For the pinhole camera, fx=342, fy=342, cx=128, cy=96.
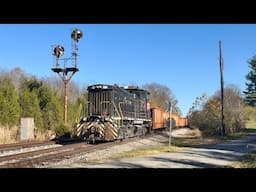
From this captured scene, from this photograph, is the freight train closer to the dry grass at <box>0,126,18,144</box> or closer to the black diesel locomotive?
the black diesel locomotive

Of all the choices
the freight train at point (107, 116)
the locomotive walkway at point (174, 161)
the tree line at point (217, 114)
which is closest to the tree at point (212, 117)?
the tree line at point (217, 114)

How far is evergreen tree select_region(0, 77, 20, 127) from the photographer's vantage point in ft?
70.2

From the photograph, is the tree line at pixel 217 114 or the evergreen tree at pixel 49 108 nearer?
the evergreen tree at pixel 49 108

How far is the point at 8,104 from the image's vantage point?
21875mm

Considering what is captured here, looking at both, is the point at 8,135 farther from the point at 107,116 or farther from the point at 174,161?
the point at 174,161

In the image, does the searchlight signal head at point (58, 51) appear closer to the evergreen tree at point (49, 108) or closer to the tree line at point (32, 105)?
the tree line at point (32, 105)

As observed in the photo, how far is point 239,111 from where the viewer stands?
44.0 metres

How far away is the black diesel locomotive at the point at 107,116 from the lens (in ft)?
62.1

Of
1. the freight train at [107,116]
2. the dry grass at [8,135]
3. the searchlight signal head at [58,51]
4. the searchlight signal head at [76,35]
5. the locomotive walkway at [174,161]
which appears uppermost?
the searchlight signal head at [76,35]

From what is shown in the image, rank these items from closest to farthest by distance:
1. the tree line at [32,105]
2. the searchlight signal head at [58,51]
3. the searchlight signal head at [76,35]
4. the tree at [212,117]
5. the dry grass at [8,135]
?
the dry grass at [8,135]
the tree line at [32,105]
the searchlight signal head at [76,35]
the searchlight signal head at [58,51]
the tree at [212,117]

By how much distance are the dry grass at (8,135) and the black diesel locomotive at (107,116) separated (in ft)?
14.2
